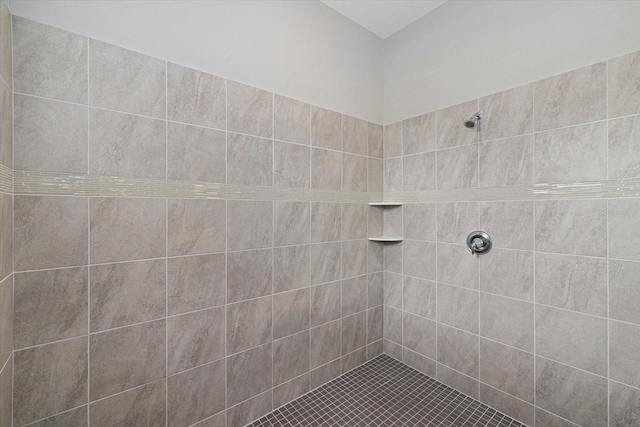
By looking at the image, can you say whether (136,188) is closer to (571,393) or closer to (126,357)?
(126,357)

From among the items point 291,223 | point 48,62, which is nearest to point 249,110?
point 291,223

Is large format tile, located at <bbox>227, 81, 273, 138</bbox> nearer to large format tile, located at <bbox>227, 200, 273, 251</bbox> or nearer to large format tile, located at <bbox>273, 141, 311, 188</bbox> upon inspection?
large format tile, located at <bbox>273, 141, 311, 188</bbox>

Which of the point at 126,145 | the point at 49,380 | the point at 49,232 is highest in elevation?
the point at 126,145

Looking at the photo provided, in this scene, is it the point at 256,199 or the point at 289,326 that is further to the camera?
the point at 289,326

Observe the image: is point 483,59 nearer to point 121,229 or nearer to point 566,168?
point 566,168

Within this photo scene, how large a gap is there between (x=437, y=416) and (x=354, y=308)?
0.77m

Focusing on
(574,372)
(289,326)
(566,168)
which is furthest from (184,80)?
(574,372)

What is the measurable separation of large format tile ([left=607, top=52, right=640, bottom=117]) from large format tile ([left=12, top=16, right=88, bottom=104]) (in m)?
2.27

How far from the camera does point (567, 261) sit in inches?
55.1

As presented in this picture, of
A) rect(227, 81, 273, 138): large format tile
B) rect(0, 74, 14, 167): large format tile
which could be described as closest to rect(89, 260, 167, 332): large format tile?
rect(0, 74, 14, 167): large format tile

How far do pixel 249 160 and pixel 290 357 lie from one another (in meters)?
1.20

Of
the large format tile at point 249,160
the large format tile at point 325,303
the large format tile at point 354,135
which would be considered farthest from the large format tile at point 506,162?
the large format tile at point 249,160

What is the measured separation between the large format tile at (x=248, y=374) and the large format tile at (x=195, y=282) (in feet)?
1.15

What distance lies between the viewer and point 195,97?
1.37m
